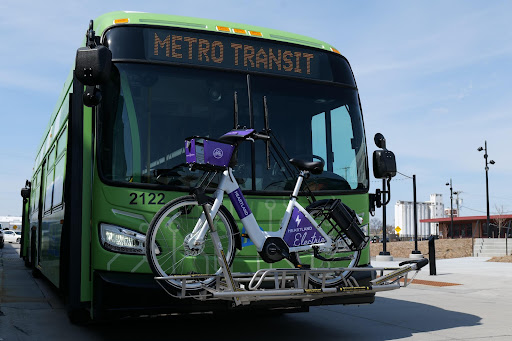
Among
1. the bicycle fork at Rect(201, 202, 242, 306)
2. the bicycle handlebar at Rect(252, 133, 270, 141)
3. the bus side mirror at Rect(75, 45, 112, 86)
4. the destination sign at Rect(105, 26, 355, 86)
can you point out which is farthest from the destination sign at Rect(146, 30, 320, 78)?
the bicycle fork at Rect(201, 202, 242, 306)

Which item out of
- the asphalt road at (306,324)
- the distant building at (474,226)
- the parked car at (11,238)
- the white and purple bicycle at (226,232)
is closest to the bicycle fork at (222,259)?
the white and purple bicycle at (226,232)

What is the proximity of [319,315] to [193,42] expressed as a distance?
464cm

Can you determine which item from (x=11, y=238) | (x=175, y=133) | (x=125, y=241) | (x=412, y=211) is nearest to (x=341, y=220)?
(x=175, y=133)

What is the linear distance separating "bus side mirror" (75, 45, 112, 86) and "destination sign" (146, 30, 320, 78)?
2.62ft

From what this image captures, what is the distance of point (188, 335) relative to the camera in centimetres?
692

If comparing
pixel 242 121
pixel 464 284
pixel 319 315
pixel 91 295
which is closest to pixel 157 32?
pixel 242 121

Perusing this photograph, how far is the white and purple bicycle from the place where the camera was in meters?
5.08

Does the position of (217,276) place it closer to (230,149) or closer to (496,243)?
(230,149)

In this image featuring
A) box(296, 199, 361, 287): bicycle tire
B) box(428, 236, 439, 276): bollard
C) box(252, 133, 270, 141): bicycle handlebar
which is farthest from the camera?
box(428, 236, 439, 276): bollard

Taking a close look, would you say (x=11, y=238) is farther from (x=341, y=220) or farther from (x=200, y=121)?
(x=341, y=220)

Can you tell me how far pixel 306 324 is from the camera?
780cm

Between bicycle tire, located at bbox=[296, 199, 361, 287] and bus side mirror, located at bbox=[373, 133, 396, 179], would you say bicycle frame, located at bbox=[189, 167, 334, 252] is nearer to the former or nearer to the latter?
bicycle tire, located at bbox=[296, 199, 361, 287]

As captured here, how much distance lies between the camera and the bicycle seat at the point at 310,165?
5.82 metres

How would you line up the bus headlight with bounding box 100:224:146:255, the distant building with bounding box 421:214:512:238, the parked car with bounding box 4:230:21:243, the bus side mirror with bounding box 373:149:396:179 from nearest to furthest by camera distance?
the bus headlight with bounding box 100:224:146:255 < the bus side mirror with bounding box 373:149:396:179 < the parked car with bounding box 4:230:21:243 < the distant building with bounding box 421:214:512:238
